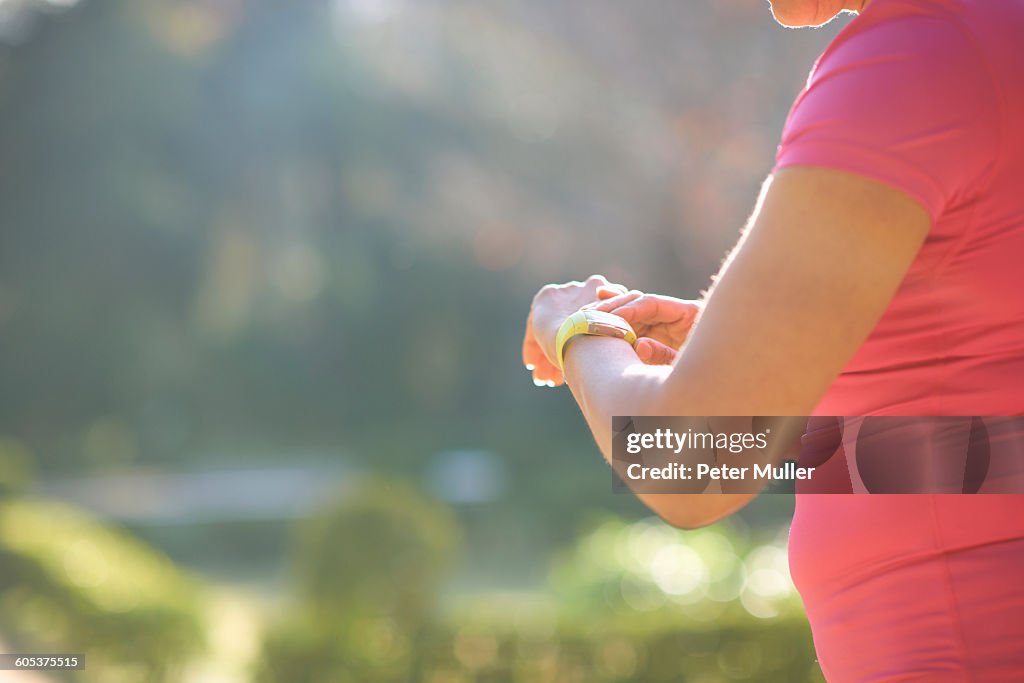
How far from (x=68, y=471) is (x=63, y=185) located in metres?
5.81

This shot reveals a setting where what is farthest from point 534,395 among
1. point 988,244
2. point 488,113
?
point 988,244

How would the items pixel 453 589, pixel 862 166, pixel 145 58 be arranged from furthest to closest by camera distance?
pixel 145 58 → pixel 453 589 → pixel 862 166

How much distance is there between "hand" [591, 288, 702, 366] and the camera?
1.23m

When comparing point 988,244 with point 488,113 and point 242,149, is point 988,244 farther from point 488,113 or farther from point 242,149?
point 242,149

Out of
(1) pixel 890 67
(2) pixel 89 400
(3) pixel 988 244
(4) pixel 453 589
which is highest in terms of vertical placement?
(2) pixel 89 400

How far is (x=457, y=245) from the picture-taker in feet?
74.4

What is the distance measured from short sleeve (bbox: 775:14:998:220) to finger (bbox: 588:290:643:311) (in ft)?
1.23

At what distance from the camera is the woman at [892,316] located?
84cm

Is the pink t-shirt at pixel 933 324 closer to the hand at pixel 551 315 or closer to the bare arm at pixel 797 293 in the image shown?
the bare arm at pixel 797 293

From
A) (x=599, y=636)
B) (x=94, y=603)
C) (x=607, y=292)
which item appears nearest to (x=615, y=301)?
(x=607, y=292)

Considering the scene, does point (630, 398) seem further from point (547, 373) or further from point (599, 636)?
point (599, 636)

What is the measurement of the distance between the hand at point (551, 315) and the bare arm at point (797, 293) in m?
0.32

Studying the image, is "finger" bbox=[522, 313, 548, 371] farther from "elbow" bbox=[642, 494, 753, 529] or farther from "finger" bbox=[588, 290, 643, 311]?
"elbow" bbox=[642, 494, 753, 529]
